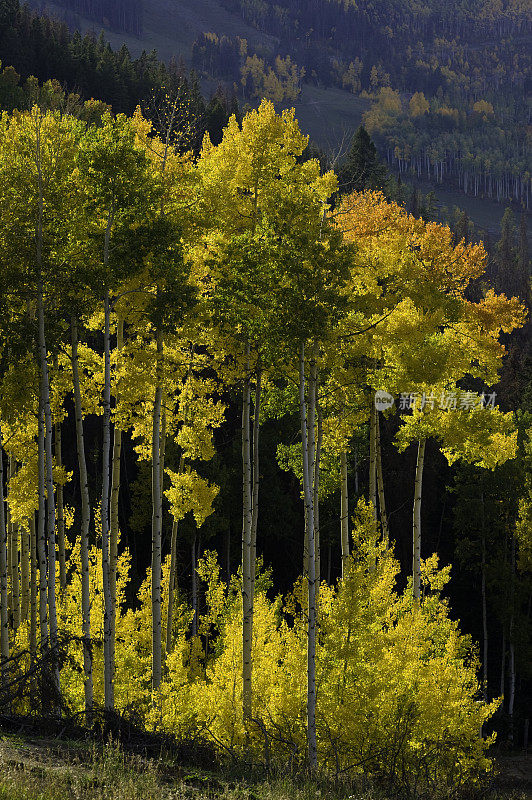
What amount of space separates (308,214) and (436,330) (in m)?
6.01

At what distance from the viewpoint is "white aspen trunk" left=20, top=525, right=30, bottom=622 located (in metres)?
20.4

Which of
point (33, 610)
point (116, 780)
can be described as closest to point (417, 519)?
point (33, 610)

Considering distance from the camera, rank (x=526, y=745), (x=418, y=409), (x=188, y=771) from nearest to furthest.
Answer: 1. (x=188, y=771)
2. (x=418, y=409)
3. (x=526, y=745)

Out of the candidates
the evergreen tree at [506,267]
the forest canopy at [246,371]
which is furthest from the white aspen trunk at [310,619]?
the evergreen tree at [506,267]

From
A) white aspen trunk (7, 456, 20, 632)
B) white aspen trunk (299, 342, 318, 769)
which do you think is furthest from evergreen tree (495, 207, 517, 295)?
white aspen trunk (299, 342, 318, 769)

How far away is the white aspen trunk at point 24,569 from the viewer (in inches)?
804

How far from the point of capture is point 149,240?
45.2ft

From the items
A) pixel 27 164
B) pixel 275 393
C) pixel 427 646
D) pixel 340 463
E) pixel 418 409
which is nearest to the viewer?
pixel 27 164

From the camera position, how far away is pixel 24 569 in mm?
21047

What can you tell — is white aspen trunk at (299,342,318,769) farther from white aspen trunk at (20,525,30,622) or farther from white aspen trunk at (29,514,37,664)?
white aspen trunk at (20,525,30,622)

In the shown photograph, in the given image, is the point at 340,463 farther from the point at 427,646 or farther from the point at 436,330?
the point at 427,646

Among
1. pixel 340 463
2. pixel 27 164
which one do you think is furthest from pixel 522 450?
pixel 27 164

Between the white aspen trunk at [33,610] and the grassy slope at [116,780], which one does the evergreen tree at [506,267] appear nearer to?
the white aspen trunk at [33,610]

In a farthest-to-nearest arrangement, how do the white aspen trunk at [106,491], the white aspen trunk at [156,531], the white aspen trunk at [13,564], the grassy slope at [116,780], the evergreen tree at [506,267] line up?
1. the evergreen tree at [506,267]
2. the white aspen trunk at [13,564]
3. the white aspen trunk at [156,531]
4. the white aspen trunk at [106,491]
5. the grassy slope at [116,780]
